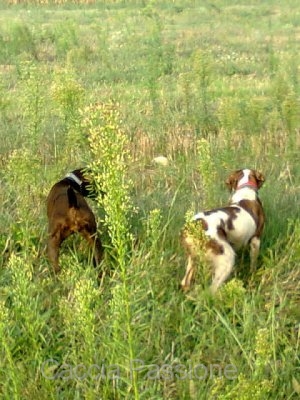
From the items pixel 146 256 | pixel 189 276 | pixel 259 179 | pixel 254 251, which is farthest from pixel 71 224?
pixel 259 179

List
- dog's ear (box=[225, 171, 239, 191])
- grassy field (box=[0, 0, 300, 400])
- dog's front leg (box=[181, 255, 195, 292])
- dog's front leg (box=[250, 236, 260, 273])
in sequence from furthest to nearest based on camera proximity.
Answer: dog's ear (box=[225, 171, 239, 191]) < dog's front leg (box=[250, 236, 260, 273]) < dog's front leg (box=[181, 255, 195, 292]) < grassy field (box=[0, 0, 300, 400])

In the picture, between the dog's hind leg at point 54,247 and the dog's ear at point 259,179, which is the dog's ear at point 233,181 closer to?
the dog's ear at point 259,179

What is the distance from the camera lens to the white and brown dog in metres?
4.22

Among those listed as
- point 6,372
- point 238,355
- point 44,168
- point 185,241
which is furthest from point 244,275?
point 44,168

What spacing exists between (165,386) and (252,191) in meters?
1.87

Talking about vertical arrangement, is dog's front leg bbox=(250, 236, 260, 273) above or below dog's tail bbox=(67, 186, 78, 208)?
below

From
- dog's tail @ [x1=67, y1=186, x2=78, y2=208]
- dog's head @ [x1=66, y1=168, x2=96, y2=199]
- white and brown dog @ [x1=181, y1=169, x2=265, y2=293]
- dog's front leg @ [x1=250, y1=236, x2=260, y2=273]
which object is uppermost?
dog's tail @ [x1=67, y1=186, x2=78, y2=208]

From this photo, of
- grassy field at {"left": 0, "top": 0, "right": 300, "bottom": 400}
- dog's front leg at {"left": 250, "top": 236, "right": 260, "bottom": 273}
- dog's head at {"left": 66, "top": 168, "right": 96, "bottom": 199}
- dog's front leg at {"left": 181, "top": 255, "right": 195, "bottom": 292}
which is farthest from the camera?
dog's head at {"left": 66, "top": 168, "right": 96, "bottom": 199}

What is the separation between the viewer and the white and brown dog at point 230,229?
13.9ft

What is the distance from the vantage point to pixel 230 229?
451cm

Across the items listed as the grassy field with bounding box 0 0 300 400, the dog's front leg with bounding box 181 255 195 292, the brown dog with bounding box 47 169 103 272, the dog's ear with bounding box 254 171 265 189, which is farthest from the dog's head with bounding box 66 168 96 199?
the dog's ear with bounding box 254 171 265 189

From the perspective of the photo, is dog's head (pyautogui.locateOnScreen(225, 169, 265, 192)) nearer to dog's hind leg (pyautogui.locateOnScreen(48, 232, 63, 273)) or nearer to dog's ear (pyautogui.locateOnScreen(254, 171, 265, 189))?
dog's ear (pyautogui.locateOnScreen(254, 171, 265, 189))

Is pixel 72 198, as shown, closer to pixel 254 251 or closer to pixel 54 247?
pixel 54 247

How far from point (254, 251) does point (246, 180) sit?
0.69m
